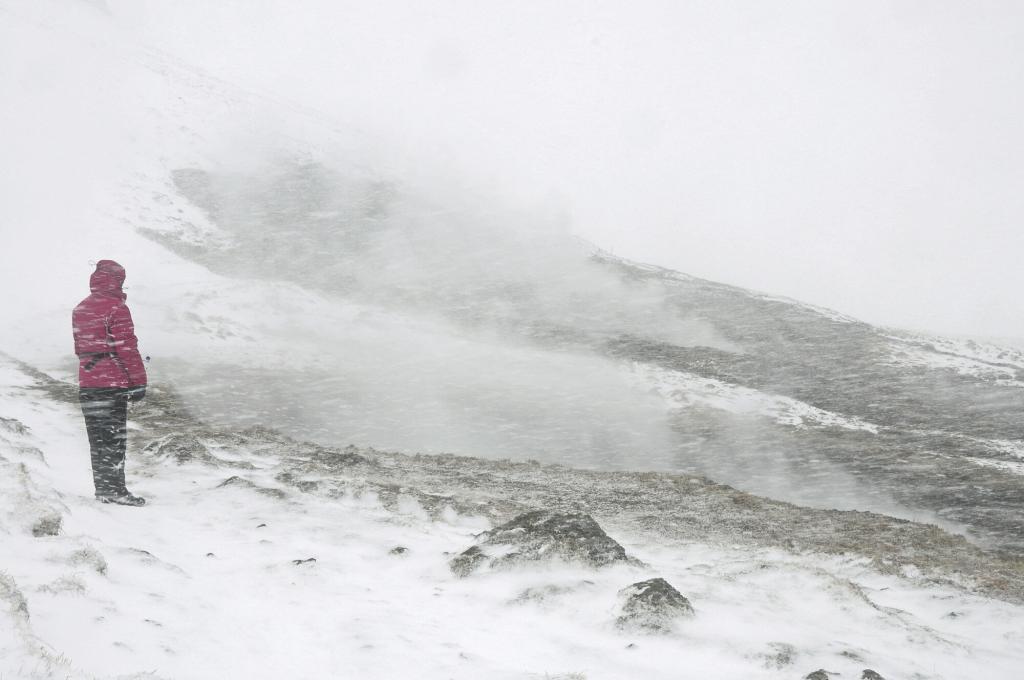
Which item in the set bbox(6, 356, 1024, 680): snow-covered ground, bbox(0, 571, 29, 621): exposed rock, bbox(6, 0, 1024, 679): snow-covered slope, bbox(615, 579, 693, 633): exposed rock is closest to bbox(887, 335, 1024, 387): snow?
bbox(6, 0, 1024, 679): snow-covered slope

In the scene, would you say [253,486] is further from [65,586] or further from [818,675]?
[818,675]

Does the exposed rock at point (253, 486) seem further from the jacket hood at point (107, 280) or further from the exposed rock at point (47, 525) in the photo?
the exposed rock at point (47, 525)

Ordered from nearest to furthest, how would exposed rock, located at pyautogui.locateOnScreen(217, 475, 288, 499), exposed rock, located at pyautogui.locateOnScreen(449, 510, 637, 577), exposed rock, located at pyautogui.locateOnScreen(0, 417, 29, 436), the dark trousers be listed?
exposed rock, located at pyautogui.locateOnScreen(449, 510, 637, 577) < the dark trousers < exposed rock, located at pyautogui.locateOnScreen(217, 475, 288, 499) < exposed rock, located at pyautogui.locateOnScreen(0, 417, 29, 436)

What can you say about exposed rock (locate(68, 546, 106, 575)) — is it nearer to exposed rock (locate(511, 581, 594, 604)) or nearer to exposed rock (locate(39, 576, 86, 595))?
exposed rock (locate(39, 576, 86, 595))

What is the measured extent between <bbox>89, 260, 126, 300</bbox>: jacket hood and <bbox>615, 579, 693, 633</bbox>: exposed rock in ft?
23.4

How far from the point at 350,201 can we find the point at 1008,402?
36.6 metres

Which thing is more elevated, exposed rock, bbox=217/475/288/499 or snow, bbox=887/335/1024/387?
snow, bbox=887/335/1024/387

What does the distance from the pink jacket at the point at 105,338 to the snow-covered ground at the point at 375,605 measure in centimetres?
140

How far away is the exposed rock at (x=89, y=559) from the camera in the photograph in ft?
16.9

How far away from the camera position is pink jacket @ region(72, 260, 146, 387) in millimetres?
8219

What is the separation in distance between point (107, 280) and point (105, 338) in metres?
0.75

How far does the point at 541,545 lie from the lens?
7336mm

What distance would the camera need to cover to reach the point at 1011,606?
7469mm

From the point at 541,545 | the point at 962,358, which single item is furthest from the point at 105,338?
the point at 962,358
